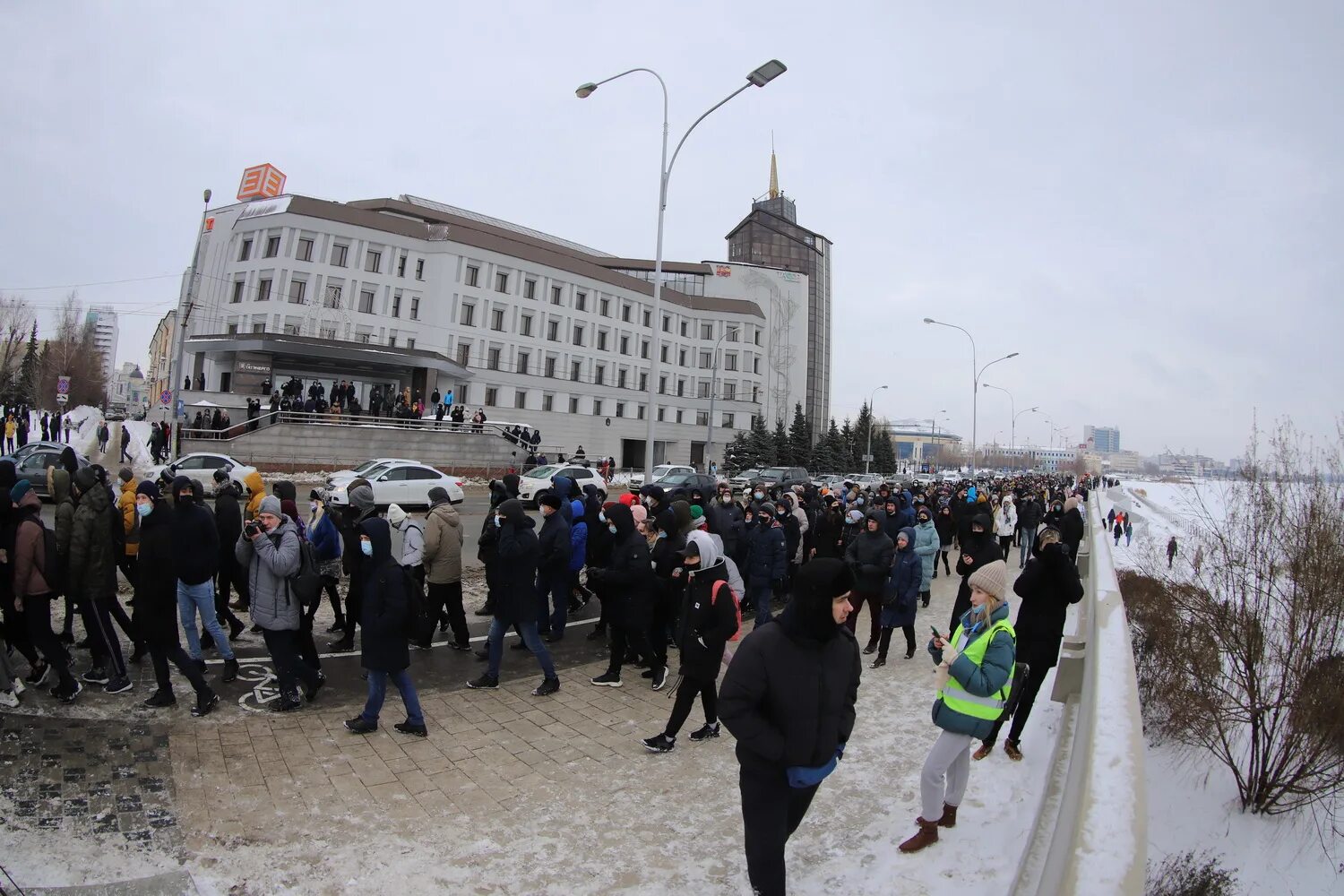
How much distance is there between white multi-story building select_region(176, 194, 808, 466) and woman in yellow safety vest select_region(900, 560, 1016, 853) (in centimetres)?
Result: 3707

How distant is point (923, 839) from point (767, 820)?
64.4 inches

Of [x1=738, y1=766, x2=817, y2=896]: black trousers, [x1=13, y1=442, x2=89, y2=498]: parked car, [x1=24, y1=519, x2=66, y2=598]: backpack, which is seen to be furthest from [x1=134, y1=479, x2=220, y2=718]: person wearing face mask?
[x1=13, y1=442, x2=89, y2=498]: parked car

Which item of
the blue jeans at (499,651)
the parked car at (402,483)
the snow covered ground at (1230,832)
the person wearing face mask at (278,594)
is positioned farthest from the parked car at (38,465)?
the snow covered ground at (1230,832)

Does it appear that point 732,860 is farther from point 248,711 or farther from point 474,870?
point 248,711

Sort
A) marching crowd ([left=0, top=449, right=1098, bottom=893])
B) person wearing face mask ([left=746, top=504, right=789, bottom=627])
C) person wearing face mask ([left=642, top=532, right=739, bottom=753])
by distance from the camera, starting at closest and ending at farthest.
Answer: marching crowd ([left=0, top=449, right=1098, bottom=893])
person wearing face mask ([left=642, top=532, right=739, bottom=753])
person wearing face mask ([left=746, top=504, right=789, bottom=627])

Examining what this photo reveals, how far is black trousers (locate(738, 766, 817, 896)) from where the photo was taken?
10.3ft

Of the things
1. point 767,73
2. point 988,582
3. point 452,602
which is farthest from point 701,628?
point 767,73

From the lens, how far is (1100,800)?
93.7 inches

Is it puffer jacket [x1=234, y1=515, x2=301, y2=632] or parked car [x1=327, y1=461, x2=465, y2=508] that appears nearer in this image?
puffer jacket [x1=234, y1=515, x2=301, y2=632]

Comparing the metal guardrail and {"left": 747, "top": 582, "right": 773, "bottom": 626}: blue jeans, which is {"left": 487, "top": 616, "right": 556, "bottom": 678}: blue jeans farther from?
the metal guardrail

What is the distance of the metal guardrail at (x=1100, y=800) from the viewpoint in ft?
6.73

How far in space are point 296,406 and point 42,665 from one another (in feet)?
96.8

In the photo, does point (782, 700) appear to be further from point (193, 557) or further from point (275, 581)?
point (193, 557)

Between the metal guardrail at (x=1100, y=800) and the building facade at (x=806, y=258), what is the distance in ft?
298
